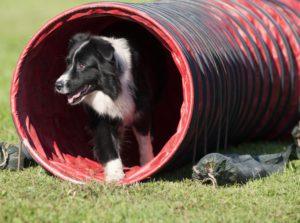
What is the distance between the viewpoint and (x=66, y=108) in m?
7.91

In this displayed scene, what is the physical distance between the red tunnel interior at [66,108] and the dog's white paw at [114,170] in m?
0.09

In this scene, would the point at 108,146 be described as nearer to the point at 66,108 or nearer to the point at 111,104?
the point at 111,104

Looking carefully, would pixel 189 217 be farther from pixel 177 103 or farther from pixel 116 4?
pixel 177 103

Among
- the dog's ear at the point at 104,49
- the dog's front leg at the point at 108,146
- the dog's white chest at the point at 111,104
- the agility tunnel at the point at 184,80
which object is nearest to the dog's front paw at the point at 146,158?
the agility tunnel at the point at 184,80

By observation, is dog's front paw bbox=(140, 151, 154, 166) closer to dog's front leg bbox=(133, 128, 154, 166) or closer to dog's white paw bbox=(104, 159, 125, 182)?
dog's front leg bbox=(133, 128, 154, 166)

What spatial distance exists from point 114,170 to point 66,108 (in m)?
1.45

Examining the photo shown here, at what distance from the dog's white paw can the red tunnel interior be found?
9 cm

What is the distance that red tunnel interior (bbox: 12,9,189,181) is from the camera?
6992mm

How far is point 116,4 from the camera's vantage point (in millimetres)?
6316

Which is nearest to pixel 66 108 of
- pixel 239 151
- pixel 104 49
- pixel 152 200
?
pixel 104 49

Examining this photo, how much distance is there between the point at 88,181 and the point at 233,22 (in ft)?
9.21

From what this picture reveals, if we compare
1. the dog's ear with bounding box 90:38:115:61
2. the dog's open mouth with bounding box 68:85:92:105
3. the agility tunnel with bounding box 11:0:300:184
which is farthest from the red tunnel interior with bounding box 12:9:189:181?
the dog's open mouth with bounding box 68:85:92:105

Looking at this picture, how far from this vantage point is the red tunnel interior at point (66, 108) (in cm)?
699

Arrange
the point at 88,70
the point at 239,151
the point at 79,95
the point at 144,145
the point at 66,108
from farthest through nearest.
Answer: the point at 239,151 → the point at 66,108 → the point at 144,145 → the point at 79,95 → the point at 88,70
